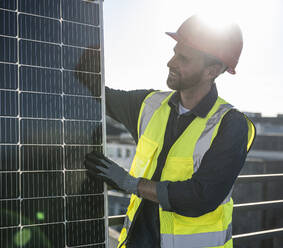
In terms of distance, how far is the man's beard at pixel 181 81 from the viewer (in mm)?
2977

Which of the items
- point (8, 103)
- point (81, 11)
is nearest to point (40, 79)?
point (8, 103)

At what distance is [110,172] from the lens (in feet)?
9.73

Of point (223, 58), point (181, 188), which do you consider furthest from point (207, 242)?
point (223, 58)

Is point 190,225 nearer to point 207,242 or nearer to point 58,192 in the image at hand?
point 207,242

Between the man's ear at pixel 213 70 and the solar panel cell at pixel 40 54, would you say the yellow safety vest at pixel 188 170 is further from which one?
the solar panel cell at pixel 40 54

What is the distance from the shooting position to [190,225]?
282 centimetres

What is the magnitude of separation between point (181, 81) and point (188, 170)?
78cm

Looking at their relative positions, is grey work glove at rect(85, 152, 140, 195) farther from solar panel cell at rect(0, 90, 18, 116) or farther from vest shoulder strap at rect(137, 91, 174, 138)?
solar panel cell at rect(0, 90, 18, 116)

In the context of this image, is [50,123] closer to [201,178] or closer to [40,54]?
[40,54]

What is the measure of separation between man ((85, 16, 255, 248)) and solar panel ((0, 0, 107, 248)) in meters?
0.27

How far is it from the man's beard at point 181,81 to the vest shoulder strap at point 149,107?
25 cm

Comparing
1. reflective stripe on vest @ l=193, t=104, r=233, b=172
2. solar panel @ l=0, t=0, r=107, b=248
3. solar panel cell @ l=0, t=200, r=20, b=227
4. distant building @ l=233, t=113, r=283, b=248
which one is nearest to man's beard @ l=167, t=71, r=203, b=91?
reflective stripe on vest @ l=193, t=104, r=233, b=172

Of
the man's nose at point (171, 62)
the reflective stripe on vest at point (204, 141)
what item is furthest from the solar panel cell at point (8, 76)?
the reflective stripe on vest at point (204, 141)

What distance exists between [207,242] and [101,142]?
1283mm
